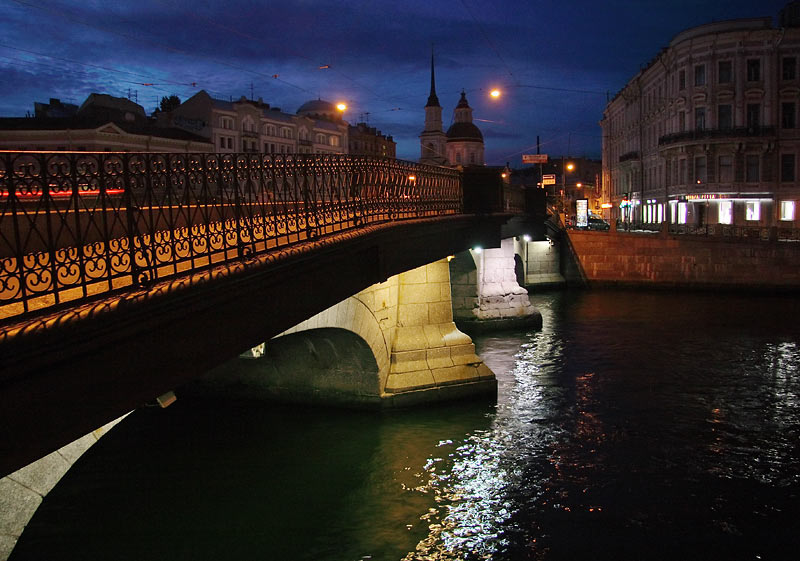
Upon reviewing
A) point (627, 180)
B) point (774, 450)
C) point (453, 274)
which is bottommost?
point (774, 450)

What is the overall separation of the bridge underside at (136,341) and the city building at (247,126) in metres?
45.0

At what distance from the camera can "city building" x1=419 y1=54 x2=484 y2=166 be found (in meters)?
85.5

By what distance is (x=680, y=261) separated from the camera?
1491 inches

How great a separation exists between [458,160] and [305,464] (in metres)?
75.3

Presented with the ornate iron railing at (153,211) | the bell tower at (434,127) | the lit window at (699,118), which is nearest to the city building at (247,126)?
the bell tower at (434,127)

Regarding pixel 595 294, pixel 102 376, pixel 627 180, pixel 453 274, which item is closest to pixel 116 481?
pixel 102 376

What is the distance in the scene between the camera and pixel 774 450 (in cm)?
1388

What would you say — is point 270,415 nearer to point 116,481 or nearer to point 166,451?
point 166,451

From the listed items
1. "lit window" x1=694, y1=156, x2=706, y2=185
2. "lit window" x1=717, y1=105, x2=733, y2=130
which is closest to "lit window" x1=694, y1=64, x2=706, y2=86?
"lit window" x1=717, y1=105, x2=733, y2=130

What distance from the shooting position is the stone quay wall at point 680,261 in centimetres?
3572

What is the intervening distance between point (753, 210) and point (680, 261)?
26.6 ft

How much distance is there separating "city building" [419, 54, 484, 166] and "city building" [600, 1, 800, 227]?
1589 inches

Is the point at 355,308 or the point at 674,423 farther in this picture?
the point at 674,423

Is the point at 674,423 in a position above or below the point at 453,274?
below
